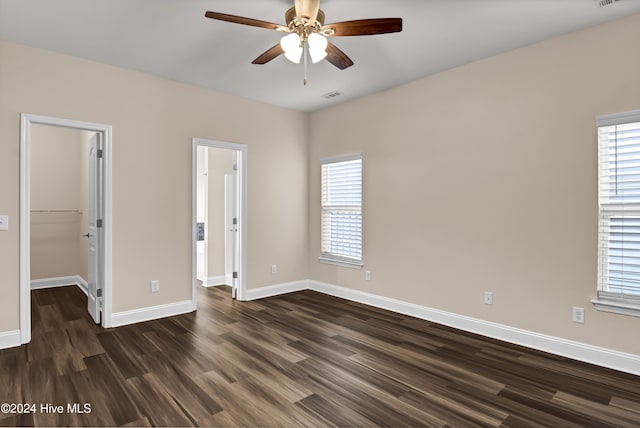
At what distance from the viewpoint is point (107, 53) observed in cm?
350

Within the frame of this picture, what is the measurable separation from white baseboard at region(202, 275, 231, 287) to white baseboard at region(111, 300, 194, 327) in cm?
148

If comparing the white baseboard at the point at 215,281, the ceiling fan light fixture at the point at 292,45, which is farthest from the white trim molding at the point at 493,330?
the ceiling fan light fixture at the point at 292,45

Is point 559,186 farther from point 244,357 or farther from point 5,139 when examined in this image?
point 5,139

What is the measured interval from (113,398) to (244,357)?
1.00 metres

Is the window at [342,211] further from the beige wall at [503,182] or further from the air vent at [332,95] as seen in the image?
the air vent at [332,95]

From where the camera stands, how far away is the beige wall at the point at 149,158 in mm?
3275

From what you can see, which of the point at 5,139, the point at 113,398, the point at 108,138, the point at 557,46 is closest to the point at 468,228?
the point at 557,46

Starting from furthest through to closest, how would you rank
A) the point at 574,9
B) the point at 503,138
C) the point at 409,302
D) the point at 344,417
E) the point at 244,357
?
1. the point at 409,302
2. the point at 503,138
3. the point at 244,357
4. the point at 574,9
5. the point at 344,417

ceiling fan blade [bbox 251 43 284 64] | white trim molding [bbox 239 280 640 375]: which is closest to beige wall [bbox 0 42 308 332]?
white trim molding [bbox 239 280 640 375]

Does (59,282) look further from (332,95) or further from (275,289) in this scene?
(332,95)

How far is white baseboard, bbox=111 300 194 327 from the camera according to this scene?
385 cm

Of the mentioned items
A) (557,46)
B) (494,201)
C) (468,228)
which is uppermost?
(557,46)

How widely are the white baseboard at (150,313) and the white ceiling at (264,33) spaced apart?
2650 millimetres

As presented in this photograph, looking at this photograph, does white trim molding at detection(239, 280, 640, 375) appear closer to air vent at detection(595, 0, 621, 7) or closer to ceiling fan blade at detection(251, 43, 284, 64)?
air vent at detection(595, 0, 621, 7)
